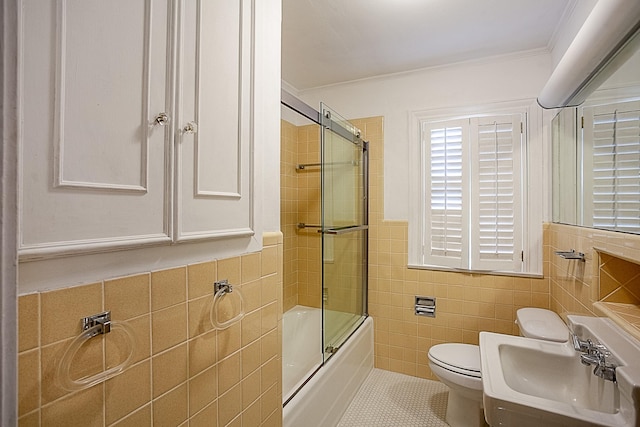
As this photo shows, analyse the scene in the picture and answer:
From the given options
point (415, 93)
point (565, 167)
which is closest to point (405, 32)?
point (415, 93)

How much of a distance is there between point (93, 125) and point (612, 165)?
5.65 feet

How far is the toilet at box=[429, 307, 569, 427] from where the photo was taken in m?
1.66

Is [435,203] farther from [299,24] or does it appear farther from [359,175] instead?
[299,24]

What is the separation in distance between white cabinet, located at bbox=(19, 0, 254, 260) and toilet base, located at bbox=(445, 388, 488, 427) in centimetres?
173

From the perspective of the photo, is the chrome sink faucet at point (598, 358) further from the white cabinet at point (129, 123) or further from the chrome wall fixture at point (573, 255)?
the white cabinet at point (129, 123)

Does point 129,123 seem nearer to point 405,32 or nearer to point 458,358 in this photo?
point 405,32

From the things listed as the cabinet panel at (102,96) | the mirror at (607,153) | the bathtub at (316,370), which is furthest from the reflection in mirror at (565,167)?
the cabinet panel at (102,96)

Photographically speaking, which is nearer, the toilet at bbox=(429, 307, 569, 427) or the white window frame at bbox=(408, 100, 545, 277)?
the toilet at bbox=(429, 307, 569, 427)

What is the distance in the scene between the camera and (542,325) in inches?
67.6

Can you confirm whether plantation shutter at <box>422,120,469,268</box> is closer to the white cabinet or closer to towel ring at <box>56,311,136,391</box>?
the white cabinet

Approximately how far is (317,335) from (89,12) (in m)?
2.31

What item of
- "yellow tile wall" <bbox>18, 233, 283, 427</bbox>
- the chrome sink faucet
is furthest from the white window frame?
"yellow tile wall" <bbox>18, 233, 283, 427</bbox>

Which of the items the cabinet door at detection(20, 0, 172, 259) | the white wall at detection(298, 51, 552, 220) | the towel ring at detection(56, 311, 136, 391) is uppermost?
the white wall at detection(298, 51, 552, 220)

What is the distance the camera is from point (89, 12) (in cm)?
62
